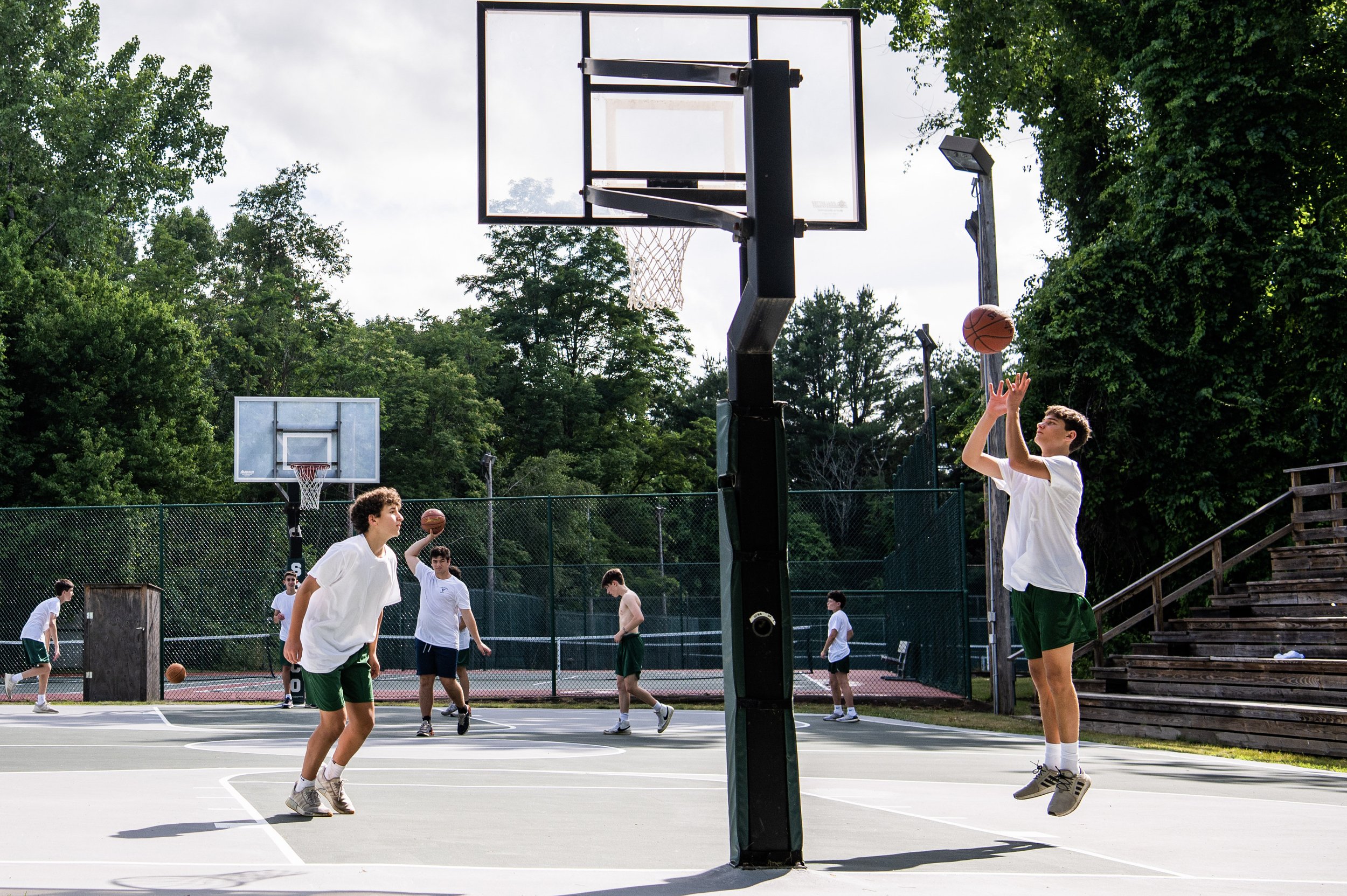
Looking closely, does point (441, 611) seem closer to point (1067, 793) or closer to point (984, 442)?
point (984, 442)

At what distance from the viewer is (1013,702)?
18688 millimetres

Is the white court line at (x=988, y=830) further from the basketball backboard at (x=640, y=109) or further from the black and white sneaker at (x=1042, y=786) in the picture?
the basketball backboard at (x=640, y=109)

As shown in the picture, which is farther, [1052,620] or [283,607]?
[283,607]

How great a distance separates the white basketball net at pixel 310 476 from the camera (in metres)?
20.9

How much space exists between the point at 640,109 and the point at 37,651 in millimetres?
15023

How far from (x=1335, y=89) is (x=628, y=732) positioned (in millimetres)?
19157

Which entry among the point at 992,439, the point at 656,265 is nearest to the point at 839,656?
the point at 992,439

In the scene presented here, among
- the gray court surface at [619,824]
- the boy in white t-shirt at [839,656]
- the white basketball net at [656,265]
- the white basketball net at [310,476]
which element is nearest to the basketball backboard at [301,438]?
the white basketball net at [310,476]

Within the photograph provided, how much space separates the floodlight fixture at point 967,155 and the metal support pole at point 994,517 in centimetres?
15

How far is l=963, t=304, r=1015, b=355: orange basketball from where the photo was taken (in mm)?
7551

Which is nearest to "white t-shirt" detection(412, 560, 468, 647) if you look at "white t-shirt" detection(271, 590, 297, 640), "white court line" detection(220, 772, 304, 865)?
"white court line" detection(220, 772, 304, 865)

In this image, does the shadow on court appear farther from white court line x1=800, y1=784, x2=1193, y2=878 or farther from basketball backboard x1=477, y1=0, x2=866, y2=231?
basketball backboard x1=477, y1=0, x2=866, y2=231

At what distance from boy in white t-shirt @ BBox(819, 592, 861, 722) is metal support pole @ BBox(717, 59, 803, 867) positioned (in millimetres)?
10997

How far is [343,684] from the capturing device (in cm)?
722
